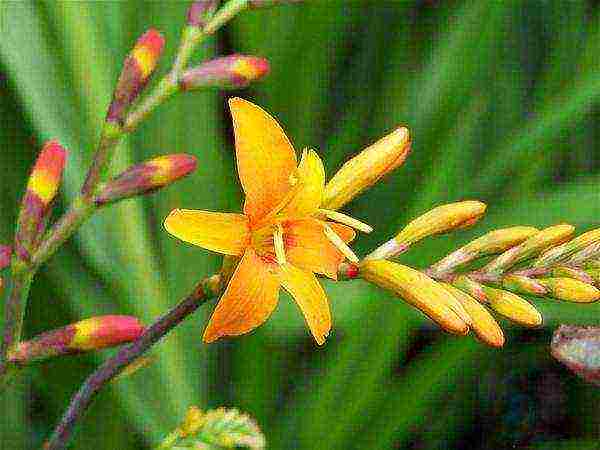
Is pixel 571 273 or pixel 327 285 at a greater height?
pixel 571 273

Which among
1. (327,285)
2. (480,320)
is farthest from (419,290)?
(327,285)

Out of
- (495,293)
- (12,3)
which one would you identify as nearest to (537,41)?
(12,3)

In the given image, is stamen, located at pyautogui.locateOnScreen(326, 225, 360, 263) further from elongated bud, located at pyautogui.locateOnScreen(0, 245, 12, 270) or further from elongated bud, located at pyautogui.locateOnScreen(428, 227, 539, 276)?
elongated bud, located at pyautogui.locateOnScreen(0, 245, 12, 270)

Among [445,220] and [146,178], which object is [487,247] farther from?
[146,178]

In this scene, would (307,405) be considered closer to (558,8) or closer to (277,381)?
(277,381)

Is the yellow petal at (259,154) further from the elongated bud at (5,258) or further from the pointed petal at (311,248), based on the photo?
the elongated bud at (5,258)

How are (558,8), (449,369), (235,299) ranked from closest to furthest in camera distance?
1. (235,299)
2. (449,369)
3. (558,8)
